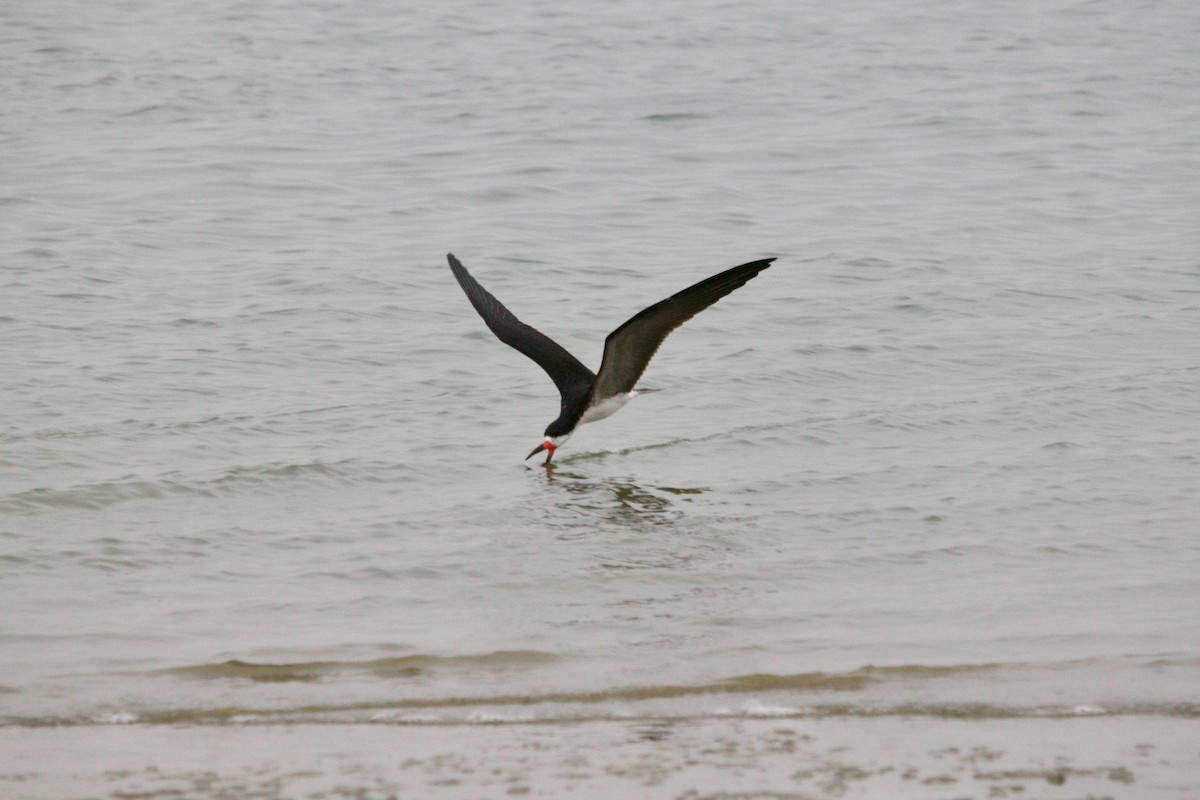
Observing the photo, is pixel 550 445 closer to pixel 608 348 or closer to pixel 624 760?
pixel 608 348

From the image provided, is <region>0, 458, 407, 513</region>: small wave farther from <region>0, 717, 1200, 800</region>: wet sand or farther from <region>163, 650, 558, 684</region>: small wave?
<region>0, 717, 1200, 800</region>: wet sand

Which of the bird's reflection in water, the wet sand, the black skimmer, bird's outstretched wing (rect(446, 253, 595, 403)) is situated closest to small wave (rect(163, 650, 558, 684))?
the wet sand

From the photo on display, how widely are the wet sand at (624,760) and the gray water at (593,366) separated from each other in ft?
0.66

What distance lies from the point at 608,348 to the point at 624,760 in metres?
3.89

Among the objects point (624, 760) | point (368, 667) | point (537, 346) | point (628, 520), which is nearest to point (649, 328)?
point (628, 520)

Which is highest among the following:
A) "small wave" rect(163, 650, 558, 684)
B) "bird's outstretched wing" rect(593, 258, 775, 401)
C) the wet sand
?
"bird's outstretched wing" rect(593, 258, 775, 401)

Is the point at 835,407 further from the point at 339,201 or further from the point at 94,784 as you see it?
the point at 339,201

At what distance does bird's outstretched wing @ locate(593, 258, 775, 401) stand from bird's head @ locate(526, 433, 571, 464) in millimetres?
337

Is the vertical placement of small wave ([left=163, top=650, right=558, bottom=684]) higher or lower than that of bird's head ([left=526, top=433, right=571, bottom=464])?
higher

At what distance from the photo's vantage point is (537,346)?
973 cm

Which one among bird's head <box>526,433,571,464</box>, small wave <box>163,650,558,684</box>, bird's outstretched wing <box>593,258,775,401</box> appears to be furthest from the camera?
bird's head <box>526,433,571,464</box>

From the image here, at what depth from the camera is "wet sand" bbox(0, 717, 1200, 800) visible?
181 inches

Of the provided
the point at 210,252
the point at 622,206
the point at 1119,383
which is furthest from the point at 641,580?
the point at 622,206

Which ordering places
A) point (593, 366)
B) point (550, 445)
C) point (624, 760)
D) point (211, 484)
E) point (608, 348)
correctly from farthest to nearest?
1. point (593, 366)
2. point (550, 445)
3. point (608, 348)
4. point (211, 484)
5. point (624, 760)
